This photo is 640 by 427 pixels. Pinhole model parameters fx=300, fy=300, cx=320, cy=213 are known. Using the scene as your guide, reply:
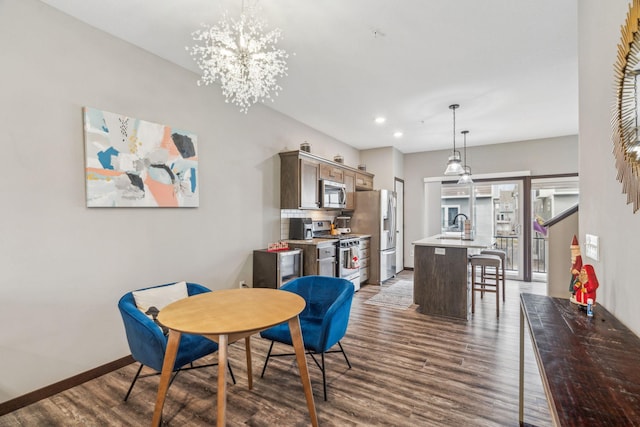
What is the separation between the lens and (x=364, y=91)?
12.5ft

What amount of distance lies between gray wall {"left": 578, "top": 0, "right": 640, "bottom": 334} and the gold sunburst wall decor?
92mm

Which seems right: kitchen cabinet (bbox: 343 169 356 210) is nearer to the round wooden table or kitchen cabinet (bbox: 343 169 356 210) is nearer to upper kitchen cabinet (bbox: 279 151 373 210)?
upper kitchen cabinet (bbox: 279 151 373 210)

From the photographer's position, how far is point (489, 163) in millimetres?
6453

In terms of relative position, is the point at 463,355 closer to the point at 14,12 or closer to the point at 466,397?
the point at 466,397

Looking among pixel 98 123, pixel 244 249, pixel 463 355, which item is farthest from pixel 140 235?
pixel 463 355

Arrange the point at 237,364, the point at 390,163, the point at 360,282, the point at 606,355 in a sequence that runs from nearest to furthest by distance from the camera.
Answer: the point at 606,355 → the point at 237,364 → the point at 360,282 → the point at 390,163

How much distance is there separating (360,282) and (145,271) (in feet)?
12.2

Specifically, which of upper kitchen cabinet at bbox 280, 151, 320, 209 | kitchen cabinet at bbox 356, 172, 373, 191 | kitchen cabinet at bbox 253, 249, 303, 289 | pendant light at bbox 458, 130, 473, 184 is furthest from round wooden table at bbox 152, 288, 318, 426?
kitchen cabinet at bbox 356, 172, 373, 191

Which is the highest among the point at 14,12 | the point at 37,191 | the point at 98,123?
the point at 14,12

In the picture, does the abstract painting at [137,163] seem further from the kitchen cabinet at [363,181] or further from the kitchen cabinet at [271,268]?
the kitchen cabinet at [363,181]

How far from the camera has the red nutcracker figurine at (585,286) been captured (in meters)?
1.39

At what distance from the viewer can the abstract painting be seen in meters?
2.47

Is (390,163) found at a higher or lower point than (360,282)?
higher

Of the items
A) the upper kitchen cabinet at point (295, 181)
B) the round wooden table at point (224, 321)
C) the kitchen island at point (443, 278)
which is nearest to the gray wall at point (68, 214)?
the round wooden table at point (224, 321)
